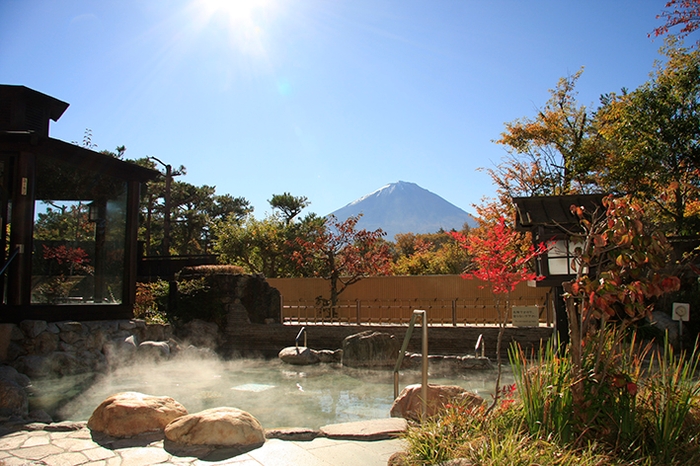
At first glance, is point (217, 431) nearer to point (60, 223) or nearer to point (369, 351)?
point (369, 351)

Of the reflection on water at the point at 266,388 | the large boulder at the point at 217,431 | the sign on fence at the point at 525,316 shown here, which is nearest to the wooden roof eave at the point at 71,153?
the reflection on water at the point at 266,388

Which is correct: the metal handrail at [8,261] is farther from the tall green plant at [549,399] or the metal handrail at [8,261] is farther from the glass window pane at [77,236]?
the tall green plant at [549,399]

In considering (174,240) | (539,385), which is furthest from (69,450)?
(174,240)

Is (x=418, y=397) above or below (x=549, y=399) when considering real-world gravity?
below

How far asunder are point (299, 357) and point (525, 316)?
6134mm

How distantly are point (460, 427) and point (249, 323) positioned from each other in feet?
41.0

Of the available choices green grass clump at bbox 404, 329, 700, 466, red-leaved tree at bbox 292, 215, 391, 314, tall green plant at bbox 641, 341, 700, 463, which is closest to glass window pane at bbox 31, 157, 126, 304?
red-leaved tree at bbox 292, 215, 391, 314

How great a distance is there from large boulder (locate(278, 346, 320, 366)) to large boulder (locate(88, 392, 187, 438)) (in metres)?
7.22

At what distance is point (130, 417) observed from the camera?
496cm

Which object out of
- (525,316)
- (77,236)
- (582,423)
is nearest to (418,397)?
(582,423)

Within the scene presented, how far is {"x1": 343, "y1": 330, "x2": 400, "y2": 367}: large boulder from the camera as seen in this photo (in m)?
12.0

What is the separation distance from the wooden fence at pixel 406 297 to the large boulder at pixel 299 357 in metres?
5.18

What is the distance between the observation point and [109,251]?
37.5 feet

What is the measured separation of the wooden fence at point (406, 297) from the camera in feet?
59.5
